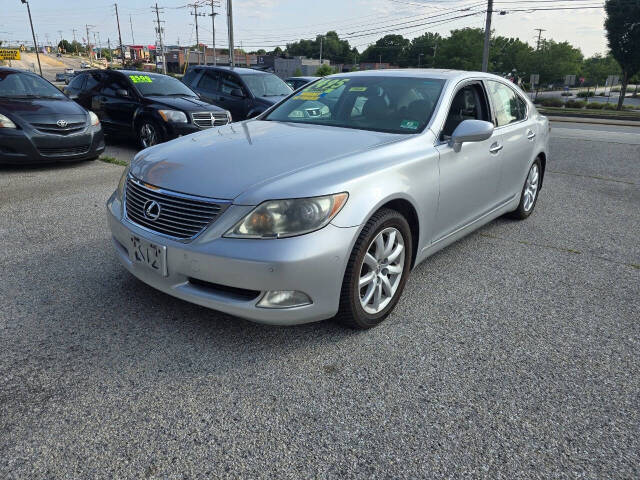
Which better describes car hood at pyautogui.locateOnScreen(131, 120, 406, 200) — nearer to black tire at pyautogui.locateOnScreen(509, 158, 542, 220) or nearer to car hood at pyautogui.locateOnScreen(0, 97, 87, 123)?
black tire at pyautogui.locateOnScreen(509, 158, 542, 220)

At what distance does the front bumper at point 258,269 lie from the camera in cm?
243

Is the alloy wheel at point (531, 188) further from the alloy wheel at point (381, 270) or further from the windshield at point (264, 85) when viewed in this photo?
the windshield at point (264, 85)

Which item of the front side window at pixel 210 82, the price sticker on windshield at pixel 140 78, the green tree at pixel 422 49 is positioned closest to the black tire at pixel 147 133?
the price sticker on windshield at pixel 140 78

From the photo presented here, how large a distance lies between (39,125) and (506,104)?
6.04m

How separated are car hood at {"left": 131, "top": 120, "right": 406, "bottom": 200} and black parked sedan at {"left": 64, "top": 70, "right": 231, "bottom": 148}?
5.40 meters

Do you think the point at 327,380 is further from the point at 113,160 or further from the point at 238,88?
the point at 238,88

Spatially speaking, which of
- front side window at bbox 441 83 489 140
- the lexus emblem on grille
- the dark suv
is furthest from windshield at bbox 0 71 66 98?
front side window at bbox 441 83 489 140

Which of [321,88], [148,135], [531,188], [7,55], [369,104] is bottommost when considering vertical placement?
[531,188]

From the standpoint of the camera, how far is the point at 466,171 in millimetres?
3633

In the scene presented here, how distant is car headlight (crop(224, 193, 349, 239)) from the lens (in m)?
2.47

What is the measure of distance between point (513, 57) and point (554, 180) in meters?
90.4

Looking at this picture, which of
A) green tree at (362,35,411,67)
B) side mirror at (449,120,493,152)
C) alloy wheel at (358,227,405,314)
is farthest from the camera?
green tree at (362,35,411,67)

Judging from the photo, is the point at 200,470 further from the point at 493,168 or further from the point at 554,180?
the point at 554,180

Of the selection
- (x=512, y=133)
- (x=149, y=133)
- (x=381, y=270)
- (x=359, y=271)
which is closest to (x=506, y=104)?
(x=512, y=133)
